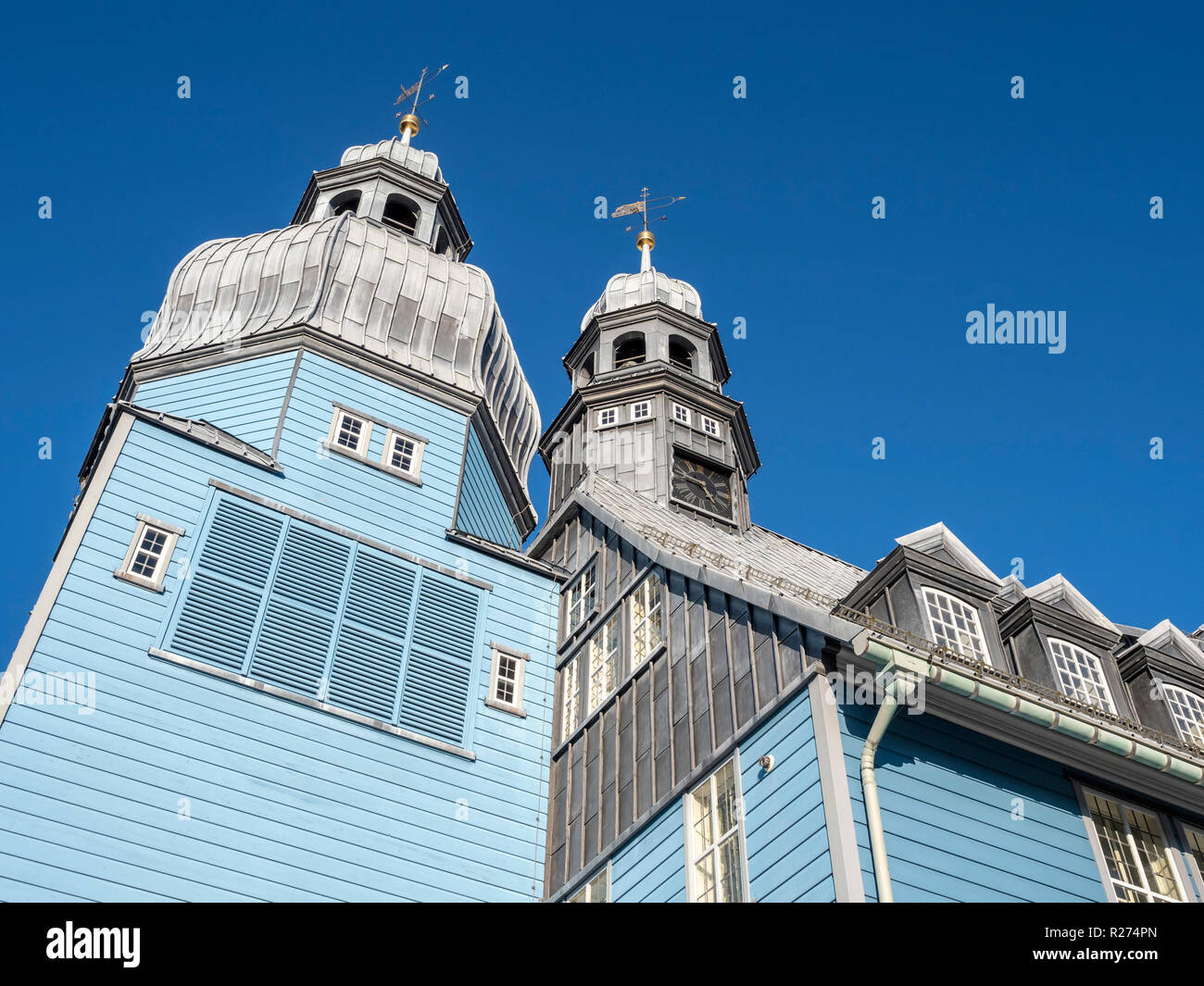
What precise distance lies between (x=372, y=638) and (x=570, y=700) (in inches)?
141

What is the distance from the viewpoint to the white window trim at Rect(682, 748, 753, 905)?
13.2 m

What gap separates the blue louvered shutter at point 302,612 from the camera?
61.7 ft

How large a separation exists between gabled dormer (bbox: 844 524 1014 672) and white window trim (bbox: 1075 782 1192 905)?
1.97m

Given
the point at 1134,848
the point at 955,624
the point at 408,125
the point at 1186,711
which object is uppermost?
the point at 408,125

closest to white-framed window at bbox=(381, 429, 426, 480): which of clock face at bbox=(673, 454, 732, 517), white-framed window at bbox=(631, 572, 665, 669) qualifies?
white-framed window at bbox=(631, 572, 665, 669)

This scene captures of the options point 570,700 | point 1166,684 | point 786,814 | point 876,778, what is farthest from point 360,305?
point 1166,684

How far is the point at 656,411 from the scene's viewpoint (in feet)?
101

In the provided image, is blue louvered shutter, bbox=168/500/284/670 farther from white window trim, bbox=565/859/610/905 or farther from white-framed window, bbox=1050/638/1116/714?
white-framed window, bbox=1050/638/1116/714

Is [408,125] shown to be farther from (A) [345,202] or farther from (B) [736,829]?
(B) [736,829]

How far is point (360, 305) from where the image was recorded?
26.1 m

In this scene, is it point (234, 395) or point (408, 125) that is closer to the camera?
point (234, 395)

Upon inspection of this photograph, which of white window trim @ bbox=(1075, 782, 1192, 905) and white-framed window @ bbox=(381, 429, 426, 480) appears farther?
white-framed window @ bbox=(381, 429, 426, 480)
